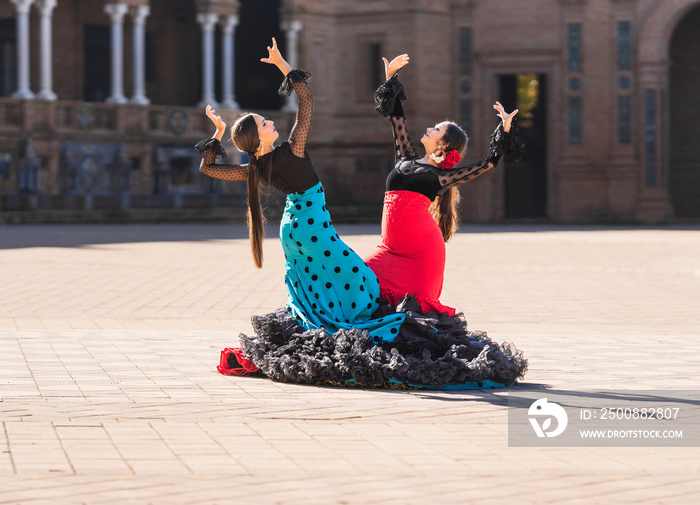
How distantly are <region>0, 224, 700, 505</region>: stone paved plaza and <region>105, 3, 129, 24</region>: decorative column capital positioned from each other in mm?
18987

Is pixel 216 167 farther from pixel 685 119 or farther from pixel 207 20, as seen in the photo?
pixel 685 119

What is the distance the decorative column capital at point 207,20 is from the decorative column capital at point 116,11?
2.36 m

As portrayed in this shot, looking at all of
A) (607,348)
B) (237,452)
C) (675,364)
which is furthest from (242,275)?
(237,452)

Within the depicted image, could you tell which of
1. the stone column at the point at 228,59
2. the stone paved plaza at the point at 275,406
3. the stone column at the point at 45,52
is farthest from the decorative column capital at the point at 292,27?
the stone paved plaza at the point at 275,406

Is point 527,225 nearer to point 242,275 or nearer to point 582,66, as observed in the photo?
point 582,66

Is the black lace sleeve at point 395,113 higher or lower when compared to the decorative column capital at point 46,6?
lower

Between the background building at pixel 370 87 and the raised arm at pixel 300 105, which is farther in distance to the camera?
the background building at pixel 370 87

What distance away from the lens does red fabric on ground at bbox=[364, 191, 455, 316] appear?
301 inches

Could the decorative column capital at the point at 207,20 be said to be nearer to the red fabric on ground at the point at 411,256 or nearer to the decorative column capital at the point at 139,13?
the decorative column capital at the point at 139,13

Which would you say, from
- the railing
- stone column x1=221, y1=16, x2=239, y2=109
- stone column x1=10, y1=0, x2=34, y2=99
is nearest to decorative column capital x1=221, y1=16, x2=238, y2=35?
stone column x1=221, y1=16, x2=239, y2=109

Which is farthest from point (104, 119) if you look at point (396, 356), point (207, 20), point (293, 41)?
point (396, 356)

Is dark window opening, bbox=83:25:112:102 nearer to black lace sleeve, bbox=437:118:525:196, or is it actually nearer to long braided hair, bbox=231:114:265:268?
long braided hair, bbox=231:114:265:268

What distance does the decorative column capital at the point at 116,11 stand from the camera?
32.7 meters

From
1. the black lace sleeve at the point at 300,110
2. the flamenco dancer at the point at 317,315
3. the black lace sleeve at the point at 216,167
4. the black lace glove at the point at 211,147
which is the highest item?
the black lace sleeve at the point at 300,110
